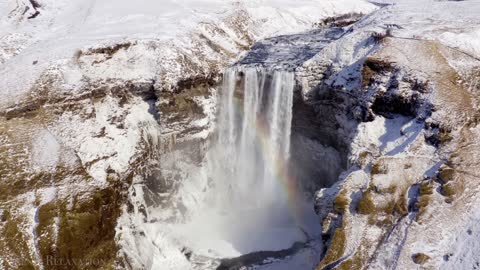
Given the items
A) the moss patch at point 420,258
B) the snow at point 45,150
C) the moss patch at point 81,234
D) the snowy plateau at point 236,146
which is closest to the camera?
the moss patch at point 420,258

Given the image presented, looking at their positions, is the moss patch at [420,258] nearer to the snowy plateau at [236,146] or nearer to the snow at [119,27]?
the snowy plateau at [236,146]

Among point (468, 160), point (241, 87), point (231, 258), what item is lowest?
point (231, 258)

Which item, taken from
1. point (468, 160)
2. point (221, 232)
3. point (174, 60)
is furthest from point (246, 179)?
point (468, 160)

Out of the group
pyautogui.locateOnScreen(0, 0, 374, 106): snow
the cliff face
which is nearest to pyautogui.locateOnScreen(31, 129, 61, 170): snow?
the cliff face

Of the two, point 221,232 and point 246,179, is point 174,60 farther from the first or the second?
point 221,232

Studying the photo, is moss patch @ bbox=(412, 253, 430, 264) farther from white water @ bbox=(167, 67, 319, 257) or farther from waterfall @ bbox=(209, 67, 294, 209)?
waterfall @ bbox=(209, 67, 294, 209)

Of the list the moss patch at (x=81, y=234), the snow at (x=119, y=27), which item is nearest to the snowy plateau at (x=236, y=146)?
the moss patch at (x=81, y=234)
